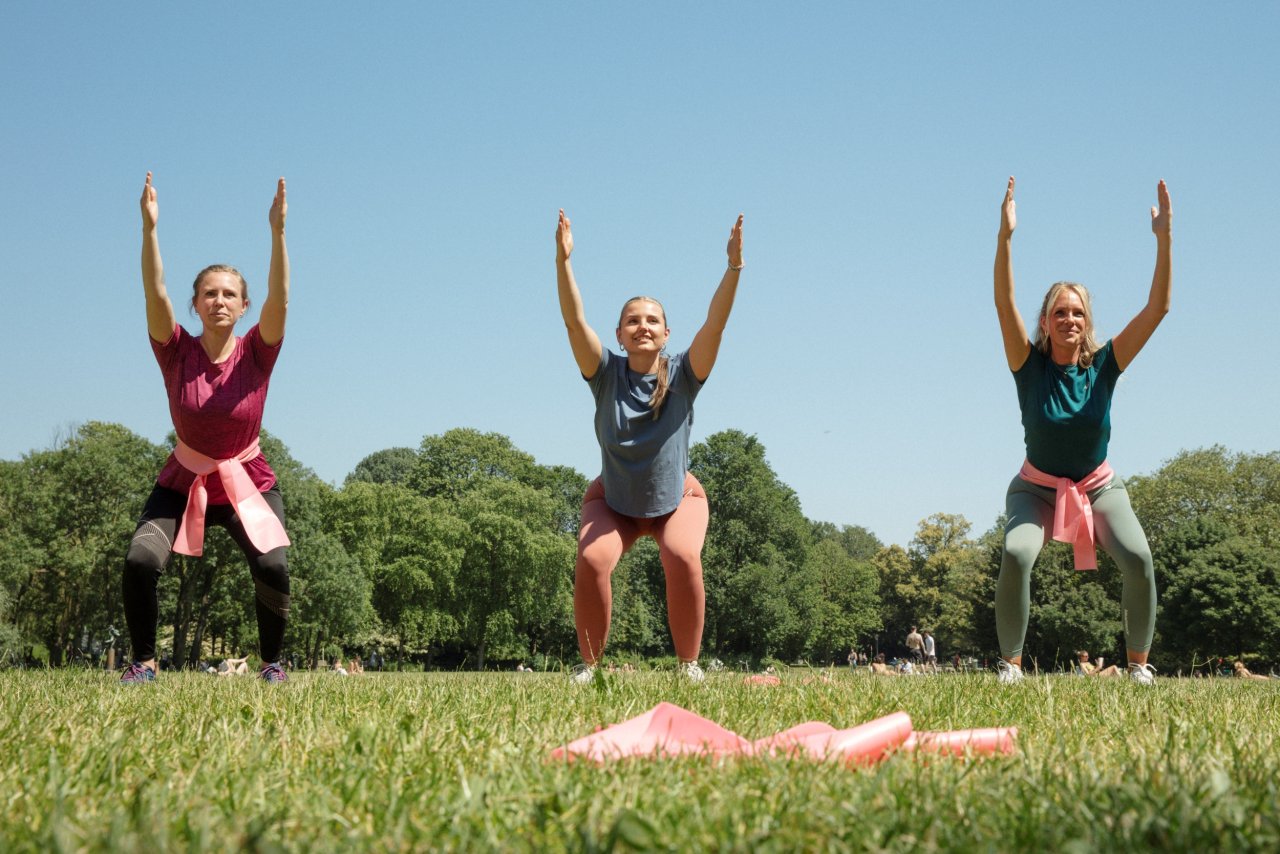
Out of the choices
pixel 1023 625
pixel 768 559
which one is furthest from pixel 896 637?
pixel 1023 625

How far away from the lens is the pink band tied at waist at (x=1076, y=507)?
750 centimetres

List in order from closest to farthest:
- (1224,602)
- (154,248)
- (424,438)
→ (154,248), (1224,602), (424,438)

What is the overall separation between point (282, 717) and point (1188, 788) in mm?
2718

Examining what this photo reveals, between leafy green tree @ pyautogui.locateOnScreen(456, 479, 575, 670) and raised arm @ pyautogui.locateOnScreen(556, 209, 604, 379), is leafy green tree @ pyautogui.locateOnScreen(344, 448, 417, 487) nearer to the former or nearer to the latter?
leafy green tree @ pyautogui.locateOnScreen(456, 479, 575, 670)

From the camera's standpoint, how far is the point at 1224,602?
144 ft

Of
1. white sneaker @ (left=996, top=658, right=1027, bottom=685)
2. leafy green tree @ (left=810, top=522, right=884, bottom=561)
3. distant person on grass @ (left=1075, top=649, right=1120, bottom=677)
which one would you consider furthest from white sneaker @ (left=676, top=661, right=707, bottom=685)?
leafy green tree @ (left=810, top=522, right=884, bottom=561)

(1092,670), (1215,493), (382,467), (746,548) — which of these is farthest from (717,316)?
(382,467)

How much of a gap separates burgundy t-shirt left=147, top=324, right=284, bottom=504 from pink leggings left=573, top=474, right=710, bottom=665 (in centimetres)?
215

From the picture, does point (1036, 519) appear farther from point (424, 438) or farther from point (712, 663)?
point (424, 438)

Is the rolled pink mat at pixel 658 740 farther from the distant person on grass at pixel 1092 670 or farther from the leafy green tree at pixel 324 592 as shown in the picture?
the leafy green tree at pixel 324 592

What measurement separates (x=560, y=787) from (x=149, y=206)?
5950 millimetres

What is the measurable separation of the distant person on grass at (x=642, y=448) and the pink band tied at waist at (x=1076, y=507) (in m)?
2.51

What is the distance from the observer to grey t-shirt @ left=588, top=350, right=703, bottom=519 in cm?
707

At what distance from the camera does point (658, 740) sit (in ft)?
9.39
